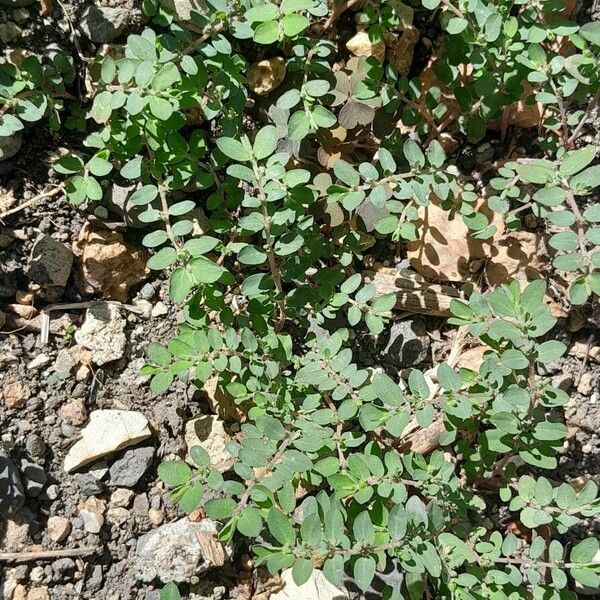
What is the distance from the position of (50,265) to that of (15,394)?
1.64 ft

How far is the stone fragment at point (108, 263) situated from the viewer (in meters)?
2.86

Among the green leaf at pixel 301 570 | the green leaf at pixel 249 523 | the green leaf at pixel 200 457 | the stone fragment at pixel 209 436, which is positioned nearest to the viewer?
the green leaf at pixel 301 570

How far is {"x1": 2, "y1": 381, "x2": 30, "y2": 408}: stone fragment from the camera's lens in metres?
2.76

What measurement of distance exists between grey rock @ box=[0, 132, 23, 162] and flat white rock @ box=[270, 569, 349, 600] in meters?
1.90

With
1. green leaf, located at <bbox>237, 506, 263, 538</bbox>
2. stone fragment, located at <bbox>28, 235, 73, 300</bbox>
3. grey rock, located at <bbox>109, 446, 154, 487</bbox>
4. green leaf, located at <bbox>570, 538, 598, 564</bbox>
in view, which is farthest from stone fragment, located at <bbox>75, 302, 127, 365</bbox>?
green leaf, located at <bbox>570, 538, 598, 564</bbox>

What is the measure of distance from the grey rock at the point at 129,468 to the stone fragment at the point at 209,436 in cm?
17

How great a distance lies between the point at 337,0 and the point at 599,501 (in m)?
2.00

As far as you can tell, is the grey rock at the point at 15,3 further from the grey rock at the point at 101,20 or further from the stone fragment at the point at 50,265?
the stone fragment at the point at 50,265

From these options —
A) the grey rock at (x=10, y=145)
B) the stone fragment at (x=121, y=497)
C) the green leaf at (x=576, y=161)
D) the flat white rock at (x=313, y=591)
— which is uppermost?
the green leaf at (x=576, y=161)

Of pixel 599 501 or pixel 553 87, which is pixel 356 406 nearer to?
pixel 599 501

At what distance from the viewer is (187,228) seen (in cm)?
248

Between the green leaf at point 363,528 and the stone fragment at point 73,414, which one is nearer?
the green leaf at point 363,528

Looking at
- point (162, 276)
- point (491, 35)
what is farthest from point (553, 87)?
point (162, 276)

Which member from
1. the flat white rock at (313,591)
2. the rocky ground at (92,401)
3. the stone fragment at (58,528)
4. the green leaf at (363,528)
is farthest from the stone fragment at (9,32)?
the flat white rock at (313,591)
